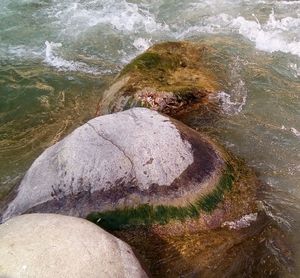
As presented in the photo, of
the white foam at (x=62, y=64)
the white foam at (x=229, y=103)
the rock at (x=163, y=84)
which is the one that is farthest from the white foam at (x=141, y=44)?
the white foam at (x=229, y=103)

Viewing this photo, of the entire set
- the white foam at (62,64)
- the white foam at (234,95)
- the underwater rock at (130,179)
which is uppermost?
the underwater rock at (130,179)

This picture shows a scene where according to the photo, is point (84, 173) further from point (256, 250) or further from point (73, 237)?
point (256, 250)

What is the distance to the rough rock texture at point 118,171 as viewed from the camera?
481 cm

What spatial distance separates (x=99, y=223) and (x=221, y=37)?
Result: 5.36 meters

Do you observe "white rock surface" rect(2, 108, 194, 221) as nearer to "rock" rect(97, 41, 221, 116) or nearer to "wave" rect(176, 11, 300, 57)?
"rock" rect(97, 41, 221, 116)

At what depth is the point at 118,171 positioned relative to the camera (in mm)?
4895

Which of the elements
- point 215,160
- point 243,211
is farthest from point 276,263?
point 215,160

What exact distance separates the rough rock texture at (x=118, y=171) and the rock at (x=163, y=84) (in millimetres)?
1344

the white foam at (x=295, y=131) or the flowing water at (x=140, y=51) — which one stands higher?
the white foam at (x=295, y=131)

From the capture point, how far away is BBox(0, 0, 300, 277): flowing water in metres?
6.18

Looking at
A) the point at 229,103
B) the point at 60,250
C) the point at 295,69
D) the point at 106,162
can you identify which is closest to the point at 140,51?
the point at 229,103

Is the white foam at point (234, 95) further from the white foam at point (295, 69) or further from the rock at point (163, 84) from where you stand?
the white foam at point (295, 69)

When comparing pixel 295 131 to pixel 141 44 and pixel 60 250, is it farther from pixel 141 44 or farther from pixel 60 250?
pixel 60 250

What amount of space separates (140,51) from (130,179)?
439 cm
